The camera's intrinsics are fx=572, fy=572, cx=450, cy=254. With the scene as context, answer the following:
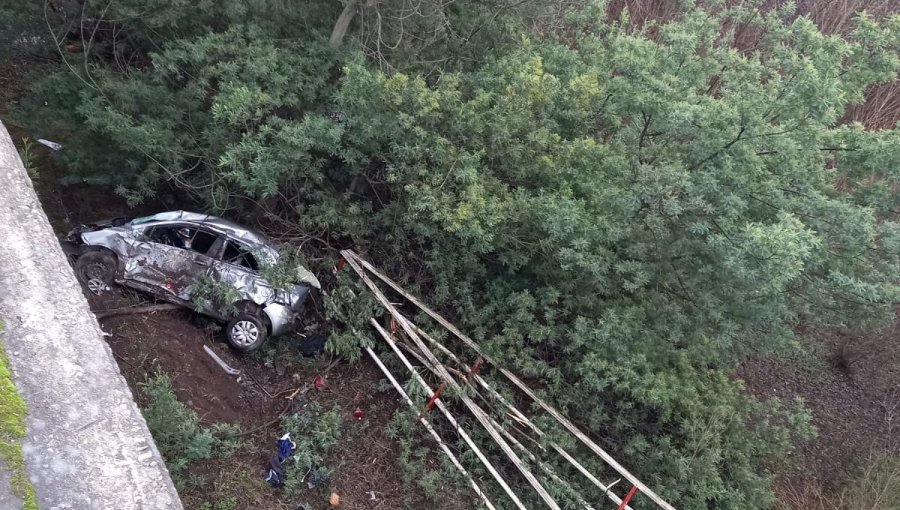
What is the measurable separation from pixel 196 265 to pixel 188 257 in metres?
0.16

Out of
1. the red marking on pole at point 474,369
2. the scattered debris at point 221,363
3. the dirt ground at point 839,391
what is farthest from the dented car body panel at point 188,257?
the dirt ground at point 839,391

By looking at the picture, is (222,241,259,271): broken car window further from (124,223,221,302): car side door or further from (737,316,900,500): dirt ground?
(737,316,900,500): dirt ground

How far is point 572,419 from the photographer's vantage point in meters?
7.67

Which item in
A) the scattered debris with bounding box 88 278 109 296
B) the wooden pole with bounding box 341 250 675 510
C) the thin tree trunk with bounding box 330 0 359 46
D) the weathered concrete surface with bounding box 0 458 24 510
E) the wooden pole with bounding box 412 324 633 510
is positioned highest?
the thin tree trunk with bounding box 330 0 359 46

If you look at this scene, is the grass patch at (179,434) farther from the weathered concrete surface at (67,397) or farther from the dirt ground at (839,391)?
the dirt ground at (839,391)

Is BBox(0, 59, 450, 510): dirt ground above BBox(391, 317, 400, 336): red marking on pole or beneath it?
beneath

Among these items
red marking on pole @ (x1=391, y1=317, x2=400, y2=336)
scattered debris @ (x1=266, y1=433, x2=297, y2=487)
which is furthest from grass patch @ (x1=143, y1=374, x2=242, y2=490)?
red marking on pole @ (x1=391, y1=317, x2=400, y2=336)

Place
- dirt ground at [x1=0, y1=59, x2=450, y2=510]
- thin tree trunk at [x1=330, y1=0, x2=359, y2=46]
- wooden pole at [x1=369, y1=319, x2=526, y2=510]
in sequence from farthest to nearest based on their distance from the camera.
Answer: thin tree trunk at [x1=330, y1=0, x2=359, y2=46], wooden pole at [x1=369, y1=319, x2=526, y2=510], dirt ground at [x1=0, y1=59, x2=450, y2=510]

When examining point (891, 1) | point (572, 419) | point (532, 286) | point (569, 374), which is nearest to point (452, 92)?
point (532, 286)

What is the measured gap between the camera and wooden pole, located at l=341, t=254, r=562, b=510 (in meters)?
6.82

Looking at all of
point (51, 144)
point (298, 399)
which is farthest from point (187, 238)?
point (51, 144)

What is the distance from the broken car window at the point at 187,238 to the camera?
25.8 feet

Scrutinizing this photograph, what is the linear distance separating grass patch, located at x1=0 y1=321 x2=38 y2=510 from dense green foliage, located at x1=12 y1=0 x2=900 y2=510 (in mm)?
4451

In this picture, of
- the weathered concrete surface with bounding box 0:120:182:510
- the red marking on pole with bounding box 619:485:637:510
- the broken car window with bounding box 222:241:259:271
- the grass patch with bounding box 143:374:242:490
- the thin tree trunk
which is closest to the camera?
the weathered concrete surface with bounding box 0:120:182:510
